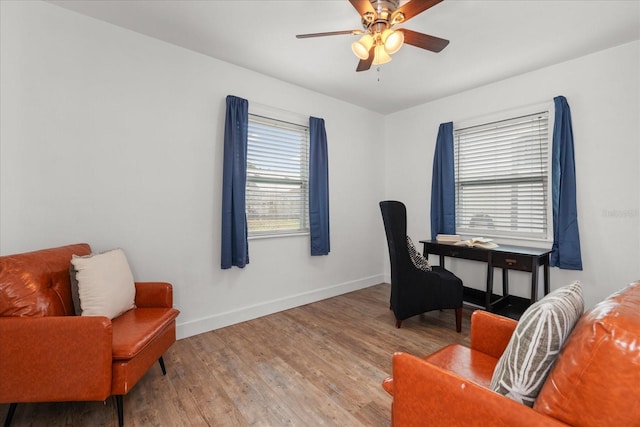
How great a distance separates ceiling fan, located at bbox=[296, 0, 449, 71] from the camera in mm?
1767

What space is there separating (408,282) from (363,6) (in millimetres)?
2227

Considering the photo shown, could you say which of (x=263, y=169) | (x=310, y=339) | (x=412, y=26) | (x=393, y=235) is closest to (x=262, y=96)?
(x=263, y=169)

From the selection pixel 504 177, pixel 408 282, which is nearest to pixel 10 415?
pixel 408 282

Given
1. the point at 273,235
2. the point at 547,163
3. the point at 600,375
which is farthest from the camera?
the point at 273,235

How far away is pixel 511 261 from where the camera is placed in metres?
2.79

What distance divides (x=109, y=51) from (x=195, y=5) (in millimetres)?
861

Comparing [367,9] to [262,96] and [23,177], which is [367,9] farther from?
[23,177]

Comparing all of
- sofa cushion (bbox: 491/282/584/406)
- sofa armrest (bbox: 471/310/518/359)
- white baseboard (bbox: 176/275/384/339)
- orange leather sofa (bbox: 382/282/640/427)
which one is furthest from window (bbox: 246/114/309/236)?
sofa cushion (bbox: 491/282/584/406)

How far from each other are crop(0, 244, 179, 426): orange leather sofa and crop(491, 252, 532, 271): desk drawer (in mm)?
3045

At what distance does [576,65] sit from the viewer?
2.86m

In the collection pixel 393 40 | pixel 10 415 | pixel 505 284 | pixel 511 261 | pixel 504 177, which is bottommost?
pixel 10 415

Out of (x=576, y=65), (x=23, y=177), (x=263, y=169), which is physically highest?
(x=576, y=65)

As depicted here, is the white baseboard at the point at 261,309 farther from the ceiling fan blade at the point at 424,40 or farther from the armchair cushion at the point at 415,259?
the ceiling fan blade at the point at 424,40

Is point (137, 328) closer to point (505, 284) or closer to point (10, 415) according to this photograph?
point (10, 415)
